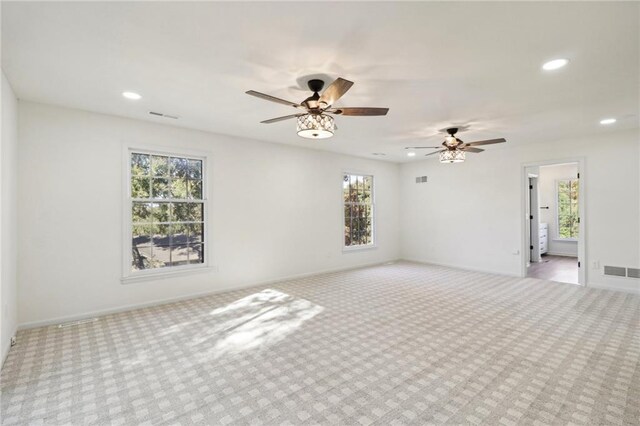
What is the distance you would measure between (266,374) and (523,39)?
3.30 metres

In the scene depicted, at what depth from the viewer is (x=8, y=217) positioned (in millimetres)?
3123

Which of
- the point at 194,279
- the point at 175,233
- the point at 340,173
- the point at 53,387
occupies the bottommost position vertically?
the point at 53,387

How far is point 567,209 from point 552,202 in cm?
40

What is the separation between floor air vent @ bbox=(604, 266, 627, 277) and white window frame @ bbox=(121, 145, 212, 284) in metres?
6.59

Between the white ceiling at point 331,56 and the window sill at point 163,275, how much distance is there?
86.6 inches

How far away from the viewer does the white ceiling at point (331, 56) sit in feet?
6.65

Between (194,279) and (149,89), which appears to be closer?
(149,89)

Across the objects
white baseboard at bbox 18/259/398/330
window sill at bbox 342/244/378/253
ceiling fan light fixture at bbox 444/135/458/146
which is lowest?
white baseboard at bbox 18/259/398/330

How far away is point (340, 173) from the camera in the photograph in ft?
23.1

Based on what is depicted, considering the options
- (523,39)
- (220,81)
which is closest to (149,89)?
(220,81)

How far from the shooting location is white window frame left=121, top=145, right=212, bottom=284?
424 centimetres

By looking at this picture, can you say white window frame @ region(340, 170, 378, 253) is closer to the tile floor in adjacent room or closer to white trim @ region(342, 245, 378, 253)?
white trim @ region(342, 245, 378, 253)

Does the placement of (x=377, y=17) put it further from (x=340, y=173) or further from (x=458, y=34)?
(x=340, y=173)

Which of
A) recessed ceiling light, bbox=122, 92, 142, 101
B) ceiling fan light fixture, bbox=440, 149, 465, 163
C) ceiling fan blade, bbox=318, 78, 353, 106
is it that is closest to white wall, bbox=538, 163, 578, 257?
ceiling fan light fixture, bbox=440, 149, 465, 163
